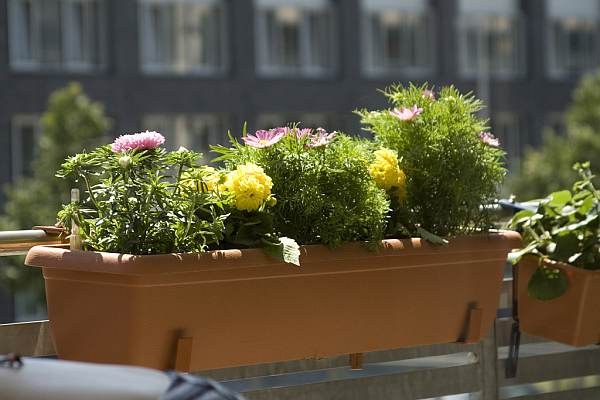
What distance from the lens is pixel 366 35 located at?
26.6 metres

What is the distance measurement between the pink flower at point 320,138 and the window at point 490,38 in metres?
25.7

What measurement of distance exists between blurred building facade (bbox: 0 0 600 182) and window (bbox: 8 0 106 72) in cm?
2

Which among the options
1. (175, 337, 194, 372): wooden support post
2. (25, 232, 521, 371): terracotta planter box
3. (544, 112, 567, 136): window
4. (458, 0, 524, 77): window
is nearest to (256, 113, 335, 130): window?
(458, 0, 524, 77): window

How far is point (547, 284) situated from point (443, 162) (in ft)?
1.79

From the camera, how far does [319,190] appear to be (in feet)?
8.63

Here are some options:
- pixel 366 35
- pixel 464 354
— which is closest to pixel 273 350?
pixel 464 354

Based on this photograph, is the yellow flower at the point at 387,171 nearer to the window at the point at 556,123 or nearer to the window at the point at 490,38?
the window at the point at 490,38

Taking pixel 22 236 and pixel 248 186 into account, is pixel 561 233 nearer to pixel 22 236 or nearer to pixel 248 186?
pixel 248 186

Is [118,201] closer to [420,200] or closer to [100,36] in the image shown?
[420,200]

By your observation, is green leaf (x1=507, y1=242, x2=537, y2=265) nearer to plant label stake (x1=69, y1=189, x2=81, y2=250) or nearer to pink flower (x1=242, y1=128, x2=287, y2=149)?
pink flower (x1=242, y1=128, x2=287, y2=149)

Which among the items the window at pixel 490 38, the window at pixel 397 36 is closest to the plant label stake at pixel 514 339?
the window at pixel 397 36

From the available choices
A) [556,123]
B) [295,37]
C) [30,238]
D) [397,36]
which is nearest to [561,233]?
[30,238]

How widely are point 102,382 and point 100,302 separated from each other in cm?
92

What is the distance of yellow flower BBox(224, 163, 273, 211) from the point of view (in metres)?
2.50
